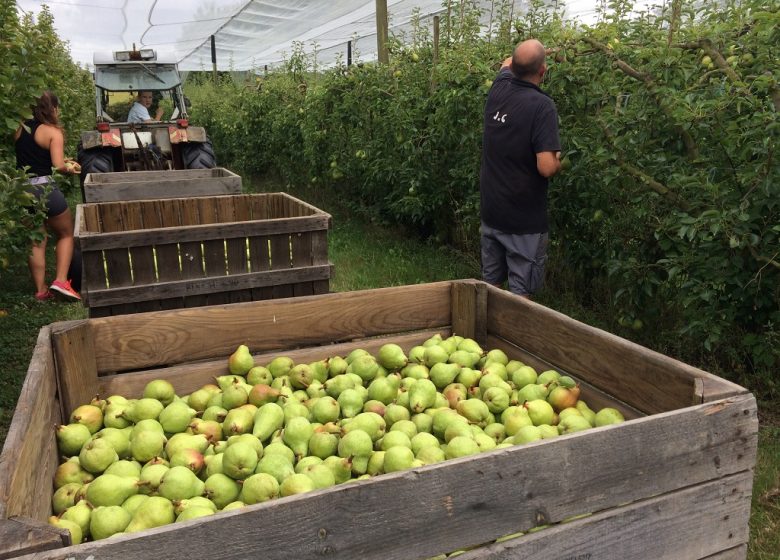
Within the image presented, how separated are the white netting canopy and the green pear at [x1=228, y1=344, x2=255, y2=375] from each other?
1289cm

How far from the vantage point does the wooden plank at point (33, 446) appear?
1583mm

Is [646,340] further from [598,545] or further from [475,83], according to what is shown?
[598,545]

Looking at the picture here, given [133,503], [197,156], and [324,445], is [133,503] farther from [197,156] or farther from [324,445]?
[197,156]

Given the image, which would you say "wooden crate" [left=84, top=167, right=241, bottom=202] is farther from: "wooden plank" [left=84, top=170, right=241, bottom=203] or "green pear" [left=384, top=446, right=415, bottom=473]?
"green pear" [left=384, top=446, right=415, bottom=473]

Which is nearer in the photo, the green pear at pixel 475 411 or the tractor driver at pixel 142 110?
the green pear at pixel 475 411

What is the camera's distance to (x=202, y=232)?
3.93 metres

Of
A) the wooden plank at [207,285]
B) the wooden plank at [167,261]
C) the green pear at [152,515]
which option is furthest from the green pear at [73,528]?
the wooden plank at [167,261]

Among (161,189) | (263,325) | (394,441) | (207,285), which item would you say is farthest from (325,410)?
(161,189)

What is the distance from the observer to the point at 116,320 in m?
2.65

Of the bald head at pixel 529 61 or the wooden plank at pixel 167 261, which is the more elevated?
the bald head at pixel 529 61

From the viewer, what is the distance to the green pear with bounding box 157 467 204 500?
6.25ft

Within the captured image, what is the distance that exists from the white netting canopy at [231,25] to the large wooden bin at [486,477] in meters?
12.9

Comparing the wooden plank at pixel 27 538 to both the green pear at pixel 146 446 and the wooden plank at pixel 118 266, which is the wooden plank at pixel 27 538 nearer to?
the green pear at pixel 146 446

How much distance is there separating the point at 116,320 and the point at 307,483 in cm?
125
